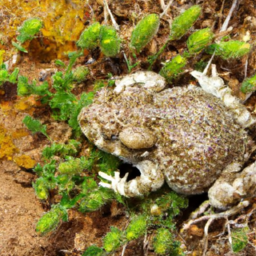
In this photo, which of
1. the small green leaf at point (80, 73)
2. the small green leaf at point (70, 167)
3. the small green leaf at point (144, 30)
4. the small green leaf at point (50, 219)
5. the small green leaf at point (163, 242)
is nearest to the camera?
the small green leaf at point (50, 219)

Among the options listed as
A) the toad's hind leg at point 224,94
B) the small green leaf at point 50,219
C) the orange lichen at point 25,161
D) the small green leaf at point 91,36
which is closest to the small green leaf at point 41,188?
the small green leaf at point 50,219

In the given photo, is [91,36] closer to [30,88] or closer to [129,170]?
[30,88]

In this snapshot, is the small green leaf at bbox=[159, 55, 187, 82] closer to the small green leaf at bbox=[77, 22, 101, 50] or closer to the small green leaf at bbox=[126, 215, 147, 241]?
the small green leaf at bbox=[77, 22, 101, 50]

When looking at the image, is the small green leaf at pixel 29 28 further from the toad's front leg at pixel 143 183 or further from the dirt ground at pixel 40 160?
the toad's front leg at pixel 143 183

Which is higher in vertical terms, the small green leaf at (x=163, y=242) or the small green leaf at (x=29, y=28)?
the small green leaf at (x=29, y=28)

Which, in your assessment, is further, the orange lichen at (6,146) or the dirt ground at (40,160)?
the orange lichen at (6,146)

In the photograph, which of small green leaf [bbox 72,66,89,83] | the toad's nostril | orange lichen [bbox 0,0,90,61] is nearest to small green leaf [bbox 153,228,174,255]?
the toad's nostril

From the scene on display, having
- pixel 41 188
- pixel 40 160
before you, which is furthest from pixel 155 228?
pixel 40 160

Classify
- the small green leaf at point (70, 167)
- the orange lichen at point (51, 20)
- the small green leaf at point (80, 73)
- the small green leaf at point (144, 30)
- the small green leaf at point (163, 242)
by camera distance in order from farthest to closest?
the orange lichen at point (51, 20) < the small green leaf at point (80, 73) < the small green leaf at point (144, 30) < the small green leaf at point (70, 167) < the small green leaf at point (163, 242)
